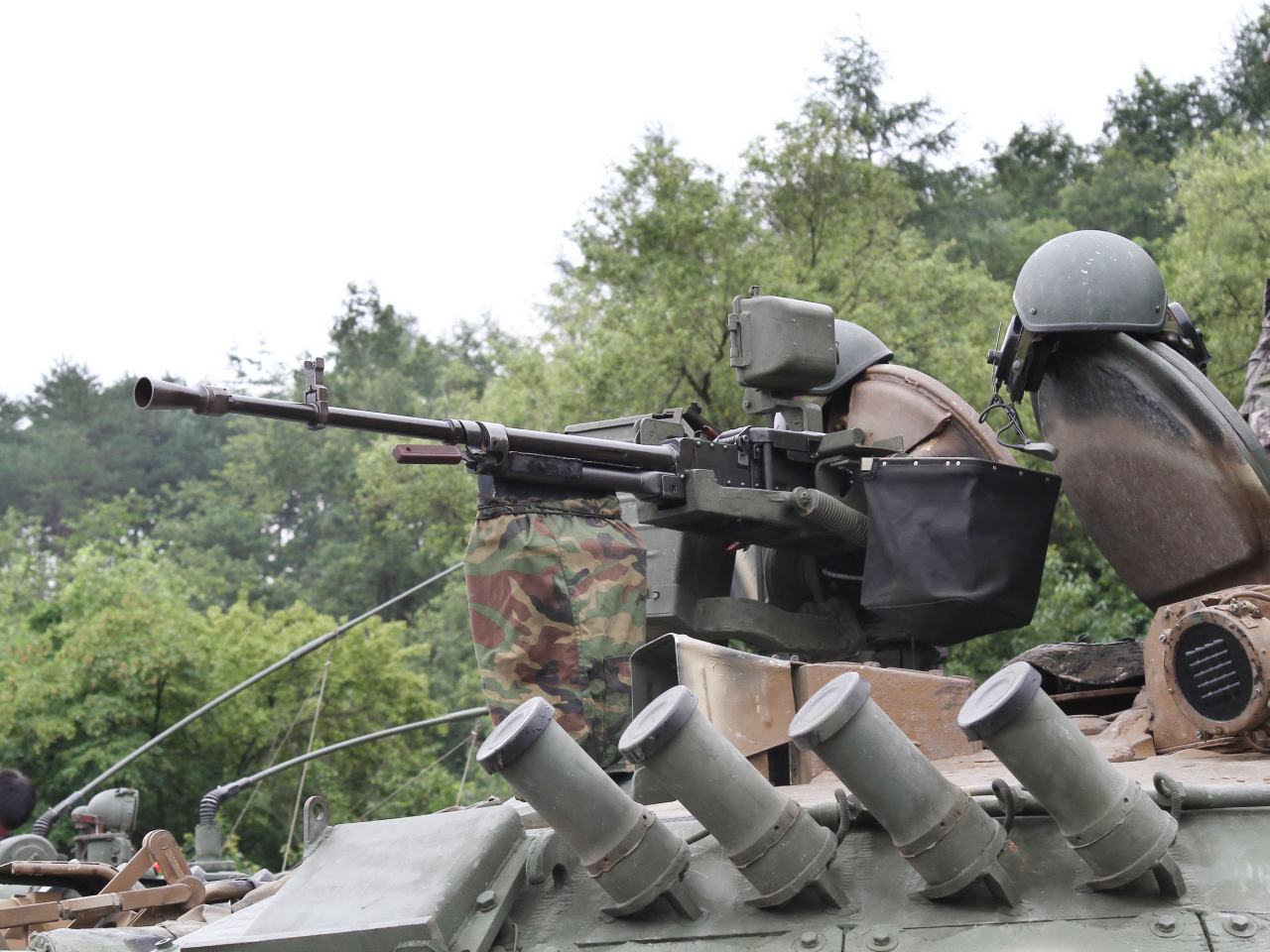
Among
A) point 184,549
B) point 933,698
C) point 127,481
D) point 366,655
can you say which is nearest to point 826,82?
point 366,655

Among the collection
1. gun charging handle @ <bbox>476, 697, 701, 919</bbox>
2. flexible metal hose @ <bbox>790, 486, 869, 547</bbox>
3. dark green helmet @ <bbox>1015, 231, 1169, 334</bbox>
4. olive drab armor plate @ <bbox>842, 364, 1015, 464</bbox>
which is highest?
A: dark green helmet @ <bbox>1015, 231, 1169, 334</bbox>

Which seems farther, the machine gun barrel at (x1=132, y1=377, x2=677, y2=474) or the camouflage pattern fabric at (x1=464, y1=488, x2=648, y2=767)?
the camouflage pattern fabric at (x1=464, y1=488, x2=648, y2=767)

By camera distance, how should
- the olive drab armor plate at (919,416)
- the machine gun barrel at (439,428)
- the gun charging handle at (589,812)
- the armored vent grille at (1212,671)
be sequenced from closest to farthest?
the gun charging handle at (589,812), the armored vent grille at (1212,671), the machine gun barrel at (439,428), the olive drab armor plate at (919,416)

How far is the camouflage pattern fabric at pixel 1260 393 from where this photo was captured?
18.2 ft

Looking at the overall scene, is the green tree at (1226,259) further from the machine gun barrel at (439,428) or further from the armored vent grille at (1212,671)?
the armored vent grille at (1212,671)

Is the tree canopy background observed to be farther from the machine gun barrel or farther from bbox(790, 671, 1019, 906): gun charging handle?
bbox(790, 671, 1019, 906): gun charging handle

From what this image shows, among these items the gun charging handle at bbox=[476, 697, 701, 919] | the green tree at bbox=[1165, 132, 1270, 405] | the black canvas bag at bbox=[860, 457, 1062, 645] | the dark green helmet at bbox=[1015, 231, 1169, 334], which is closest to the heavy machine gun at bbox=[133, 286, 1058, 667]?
the black canvas bag at bbox=[860, 457, 1062, 645]

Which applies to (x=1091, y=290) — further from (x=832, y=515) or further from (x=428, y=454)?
(x=428, y=454)

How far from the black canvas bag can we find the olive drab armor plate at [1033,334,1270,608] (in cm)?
22

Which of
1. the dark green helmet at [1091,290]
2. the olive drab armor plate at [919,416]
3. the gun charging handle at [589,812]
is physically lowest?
the gun charging handle at [589,812]

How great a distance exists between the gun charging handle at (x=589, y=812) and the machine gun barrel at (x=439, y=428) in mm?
2113

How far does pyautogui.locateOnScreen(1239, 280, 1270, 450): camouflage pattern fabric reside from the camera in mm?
5539

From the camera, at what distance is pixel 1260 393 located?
18.5 feet

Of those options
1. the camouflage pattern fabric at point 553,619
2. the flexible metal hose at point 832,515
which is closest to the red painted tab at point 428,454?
the camouflage pattern fabric at point 553,619
